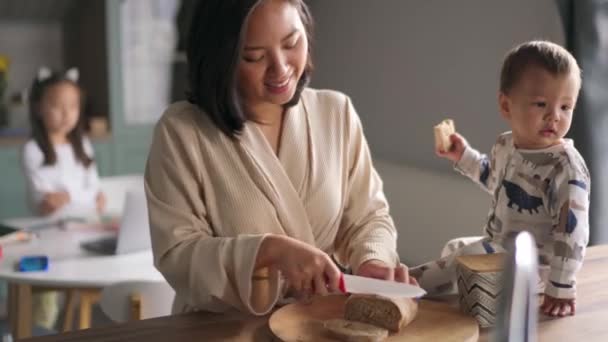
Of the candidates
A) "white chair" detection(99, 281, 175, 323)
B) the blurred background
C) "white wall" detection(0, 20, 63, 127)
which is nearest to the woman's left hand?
"white chair" detection(99, 281, 175, 323)

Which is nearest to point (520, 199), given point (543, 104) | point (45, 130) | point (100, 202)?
point (543, 104)

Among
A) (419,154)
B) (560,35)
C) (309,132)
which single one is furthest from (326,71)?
(309,132)

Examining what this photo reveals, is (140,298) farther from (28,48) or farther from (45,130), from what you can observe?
(28,48)

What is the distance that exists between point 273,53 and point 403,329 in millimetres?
458

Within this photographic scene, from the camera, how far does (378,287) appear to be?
50.8 inches

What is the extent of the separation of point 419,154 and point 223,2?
115 inches

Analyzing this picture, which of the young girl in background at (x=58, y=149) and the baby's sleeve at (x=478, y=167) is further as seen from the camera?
the young girl in background at (x=58, y=149)

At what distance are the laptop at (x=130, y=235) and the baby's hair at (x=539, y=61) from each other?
4.64 ft

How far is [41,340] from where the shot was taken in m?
1.25

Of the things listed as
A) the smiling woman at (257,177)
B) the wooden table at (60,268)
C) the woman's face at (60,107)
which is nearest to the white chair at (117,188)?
the woman's face at (60,107)

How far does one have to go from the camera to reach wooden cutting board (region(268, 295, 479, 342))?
1253 mm

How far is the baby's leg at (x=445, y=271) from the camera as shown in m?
1.48

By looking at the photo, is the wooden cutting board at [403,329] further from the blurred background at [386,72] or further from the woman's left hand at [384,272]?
the blurred background at [386,72]

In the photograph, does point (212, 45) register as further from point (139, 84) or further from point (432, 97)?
point (139, 84)
